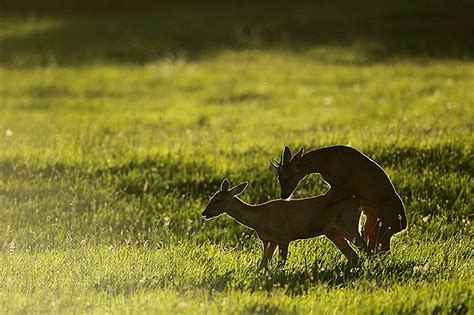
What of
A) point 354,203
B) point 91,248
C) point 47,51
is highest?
point 354,203

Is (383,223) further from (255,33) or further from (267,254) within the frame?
(255,33)

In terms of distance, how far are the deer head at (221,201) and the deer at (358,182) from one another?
15.6 inches

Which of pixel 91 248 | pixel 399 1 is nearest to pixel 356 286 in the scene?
pixel 91 248

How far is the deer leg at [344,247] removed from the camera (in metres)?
8.28

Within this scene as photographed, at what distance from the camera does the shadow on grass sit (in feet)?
Result: 87.7

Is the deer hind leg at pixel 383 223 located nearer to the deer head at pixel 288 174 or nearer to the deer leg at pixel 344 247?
the deer leg at pixel 344 247

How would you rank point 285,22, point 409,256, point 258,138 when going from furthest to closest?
point 285,22 → point 258,138 → point 409,256

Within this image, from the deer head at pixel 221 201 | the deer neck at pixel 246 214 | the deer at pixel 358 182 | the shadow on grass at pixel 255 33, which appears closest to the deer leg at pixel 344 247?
the deer at pixel 358 182

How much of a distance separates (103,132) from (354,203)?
847cm

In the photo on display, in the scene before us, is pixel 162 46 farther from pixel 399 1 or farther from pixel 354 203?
pixel 354 203

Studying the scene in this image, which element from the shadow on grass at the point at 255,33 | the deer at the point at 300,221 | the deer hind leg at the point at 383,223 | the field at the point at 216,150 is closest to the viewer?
the field at the point at 216,150

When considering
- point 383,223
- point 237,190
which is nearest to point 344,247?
point 383,223

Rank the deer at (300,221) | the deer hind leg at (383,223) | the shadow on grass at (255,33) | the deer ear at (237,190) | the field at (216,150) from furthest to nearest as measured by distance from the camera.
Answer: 1. the shadow on grass at (255,33)
2. the deer ear at (237,190)
3. the deer hind leg at (383,223)
4. the deer at (300,221)
5. the field at (216,150)

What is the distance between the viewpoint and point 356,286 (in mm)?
7516
